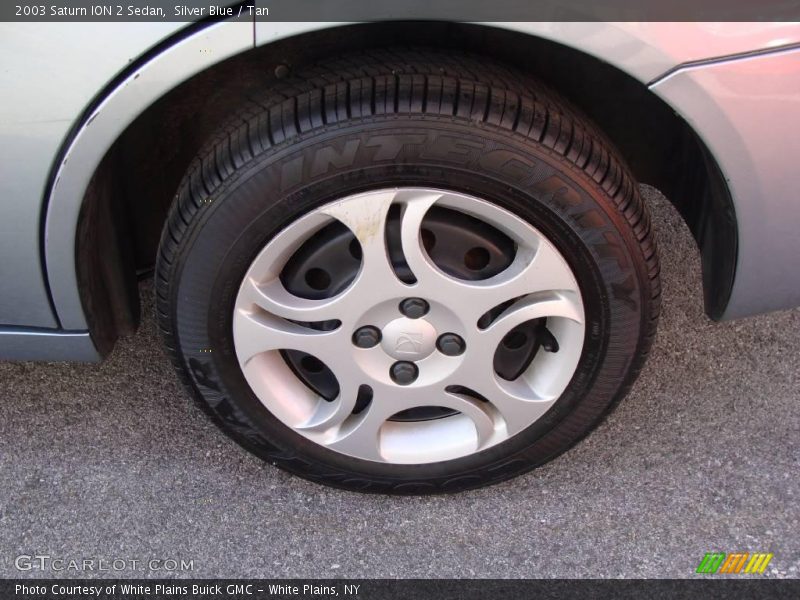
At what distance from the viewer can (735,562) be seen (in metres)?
1.69

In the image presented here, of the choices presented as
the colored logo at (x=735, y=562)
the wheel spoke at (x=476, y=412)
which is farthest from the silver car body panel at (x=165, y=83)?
the colored logo at (x=735, y=562)

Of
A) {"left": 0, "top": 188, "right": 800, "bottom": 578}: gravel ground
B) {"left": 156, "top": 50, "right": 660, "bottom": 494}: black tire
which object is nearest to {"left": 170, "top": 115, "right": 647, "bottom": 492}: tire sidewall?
{"left": 156, "top": 50, "right": 660, "bottom": 494}: black tire

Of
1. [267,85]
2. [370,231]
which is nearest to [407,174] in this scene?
[370,231]

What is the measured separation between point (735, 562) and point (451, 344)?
2.42 feet

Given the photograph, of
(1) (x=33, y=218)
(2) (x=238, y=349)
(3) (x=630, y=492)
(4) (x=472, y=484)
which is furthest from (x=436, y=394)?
(1) (x=33, y=218)

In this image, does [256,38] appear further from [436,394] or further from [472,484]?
[472,484]

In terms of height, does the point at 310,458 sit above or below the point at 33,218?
below

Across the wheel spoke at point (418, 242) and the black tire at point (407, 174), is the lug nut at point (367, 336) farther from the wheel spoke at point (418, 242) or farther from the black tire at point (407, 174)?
the black tire at point (407, 174)

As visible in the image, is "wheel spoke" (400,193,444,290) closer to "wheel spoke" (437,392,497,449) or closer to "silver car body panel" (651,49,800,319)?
"wheel spoke" (437,392,497,449)

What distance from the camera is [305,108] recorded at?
1.42 metres

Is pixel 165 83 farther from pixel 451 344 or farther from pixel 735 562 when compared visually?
pixel 735 562

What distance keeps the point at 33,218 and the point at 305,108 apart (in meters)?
0.51

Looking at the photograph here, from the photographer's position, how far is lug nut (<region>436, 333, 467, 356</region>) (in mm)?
1612

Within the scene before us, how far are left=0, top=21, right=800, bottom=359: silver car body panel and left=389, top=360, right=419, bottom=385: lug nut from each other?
0.66 metres
